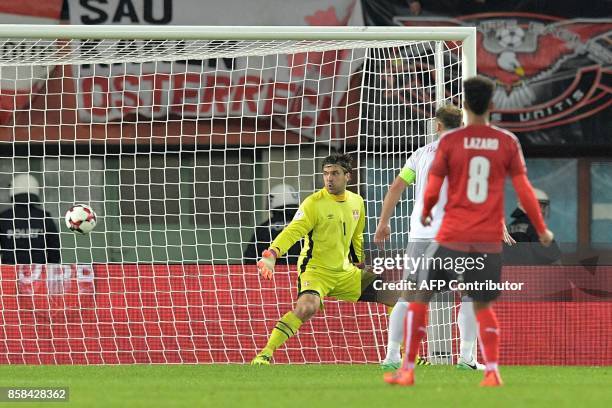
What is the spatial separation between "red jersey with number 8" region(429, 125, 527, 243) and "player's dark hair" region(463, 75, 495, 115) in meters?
0.11

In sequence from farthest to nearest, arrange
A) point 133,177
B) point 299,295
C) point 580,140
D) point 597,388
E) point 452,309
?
point 580,140
point 133,177
point 452,309
point 299,295
point 597,388

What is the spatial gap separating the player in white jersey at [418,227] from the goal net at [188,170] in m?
0.97

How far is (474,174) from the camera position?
835cm

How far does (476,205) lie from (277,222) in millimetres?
7511

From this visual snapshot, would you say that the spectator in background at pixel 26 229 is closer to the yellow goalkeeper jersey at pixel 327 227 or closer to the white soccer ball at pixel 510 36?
the yellow goalkeeper jersey at pixel 327 227

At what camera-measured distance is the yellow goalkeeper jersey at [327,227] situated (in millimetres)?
12148

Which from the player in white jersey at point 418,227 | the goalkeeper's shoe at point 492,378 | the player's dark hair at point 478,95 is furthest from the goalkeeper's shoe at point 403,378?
the player in white jersey at point 418,227

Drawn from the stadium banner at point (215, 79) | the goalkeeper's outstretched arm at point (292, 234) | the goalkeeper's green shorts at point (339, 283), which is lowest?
the goalkeeper's green shorts at point (339, 283)

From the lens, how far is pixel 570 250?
17797 millimetres

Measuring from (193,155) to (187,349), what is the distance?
369cm

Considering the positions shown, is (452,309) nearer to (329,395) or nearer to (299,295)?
(299,295)

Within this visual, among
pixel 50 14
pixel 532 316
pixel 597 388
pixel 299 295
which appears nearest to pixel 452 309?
pixel 532 316

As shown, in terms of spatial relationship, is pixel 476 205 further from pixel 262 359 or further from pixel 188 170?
pixel 188 170

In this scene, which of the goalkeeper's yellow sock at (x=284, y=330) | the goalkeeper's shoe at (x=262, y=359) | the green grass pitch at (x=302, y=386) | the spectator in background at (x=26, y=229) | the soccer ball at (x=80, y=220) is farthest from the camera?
the spectator in background at (x=26, y=229)
